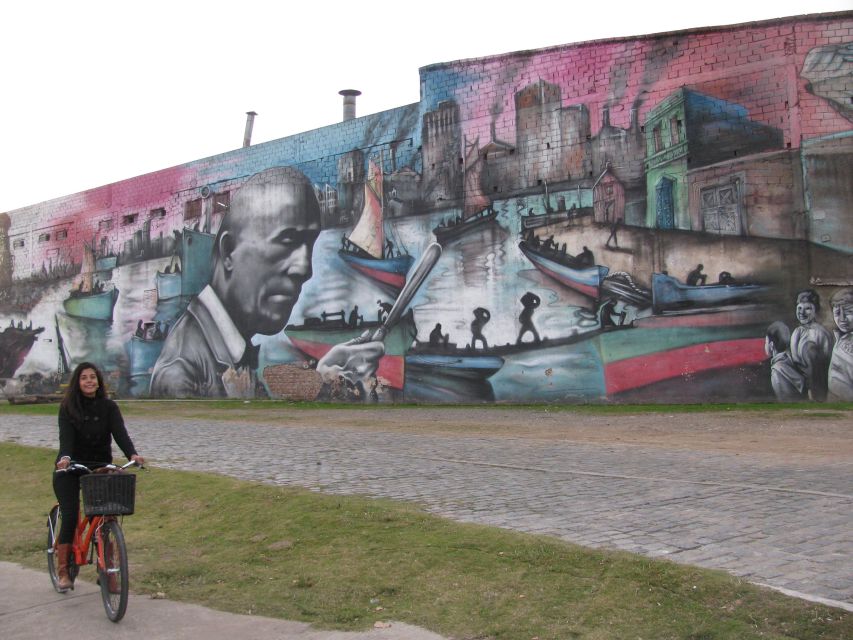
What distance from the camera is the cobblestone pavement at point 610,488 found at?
582 centimetres

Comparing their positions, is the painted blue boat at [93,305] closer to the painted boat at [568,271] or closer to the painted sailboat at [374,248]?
the painted sailboat at [374,248]

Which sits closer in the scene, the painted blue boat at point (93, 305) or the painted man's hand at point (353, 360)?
the painted man's hand at point (353, 360)

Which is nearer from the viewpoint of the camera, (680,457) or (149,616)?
(149,616)

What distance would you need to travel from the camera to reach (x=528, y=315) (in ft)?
76.1

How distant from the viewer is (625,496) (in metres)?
8.08

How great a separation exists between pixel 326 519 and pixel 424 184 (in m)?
19.3

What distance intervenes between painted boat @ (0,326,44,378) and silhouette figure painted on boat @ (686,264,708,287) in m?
31.8

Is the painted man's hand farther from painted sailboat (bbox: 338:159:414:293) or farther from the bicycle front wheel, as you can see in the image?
the bicycle front wheel

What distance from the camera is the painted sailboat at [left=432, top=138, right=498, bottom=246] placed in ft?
79.5

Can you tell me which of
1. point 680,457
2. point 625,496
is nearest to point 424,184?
point 680,457

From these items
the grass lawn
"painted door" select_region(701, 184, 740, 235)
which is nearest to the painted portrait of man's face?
"painted door" select_region(701, 184, 740, 235)

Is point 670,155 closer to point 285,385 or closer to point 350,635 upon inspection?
point 285,385

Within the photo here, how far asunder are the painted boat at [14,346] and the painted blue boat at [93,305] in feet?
10.4

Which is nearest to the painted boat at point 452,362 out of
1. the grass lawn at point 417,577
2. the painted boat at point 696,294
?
the painted boat at point 696,294
